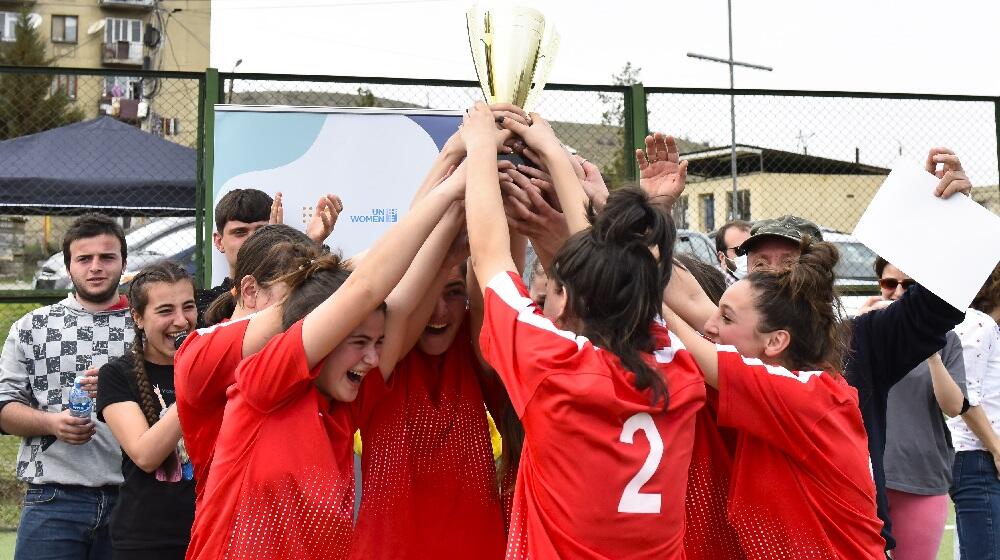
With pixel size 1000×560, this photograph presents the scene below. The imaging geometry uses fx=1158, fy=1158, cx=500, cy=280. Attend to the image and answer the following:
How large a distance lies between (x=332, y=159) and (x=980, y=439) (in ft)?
11.1

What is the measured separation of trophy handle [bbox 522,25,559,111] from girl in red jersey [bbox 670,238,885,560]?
74cm

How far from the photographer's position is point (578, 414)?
2.40 m

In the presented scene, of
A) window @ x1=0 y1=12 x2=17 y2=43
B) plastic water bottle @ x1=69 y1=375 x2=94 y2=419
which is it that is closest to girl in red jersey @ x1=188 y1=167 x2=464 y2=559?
plastic water bottle @ x1=69 y1=375 x2=94 y2=419

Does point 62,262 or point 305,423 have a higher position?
point 62,262

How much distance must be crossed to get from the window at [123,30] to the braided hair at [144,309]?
6304 centimetres

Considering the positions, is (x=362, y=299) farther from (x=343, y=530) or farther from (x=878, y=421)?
(x=878, y=421)

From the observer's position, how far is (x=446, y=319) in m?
3.02

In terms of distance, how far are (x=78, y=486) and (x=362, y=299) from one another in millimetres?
2258

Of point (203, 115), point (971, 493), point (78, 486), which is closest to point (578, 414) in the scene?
point (78, 486)

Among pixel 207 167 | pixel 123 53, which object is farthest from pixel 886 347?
pixel 123 53

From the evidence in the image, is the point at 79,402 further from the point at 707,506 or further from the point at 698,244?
the point at 698,244

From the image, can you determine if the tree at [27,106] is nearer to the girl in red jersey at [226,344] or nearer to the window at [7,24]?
the girl in red jersey at [226,344]

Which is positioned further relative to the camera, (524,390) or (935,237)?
(935,237)

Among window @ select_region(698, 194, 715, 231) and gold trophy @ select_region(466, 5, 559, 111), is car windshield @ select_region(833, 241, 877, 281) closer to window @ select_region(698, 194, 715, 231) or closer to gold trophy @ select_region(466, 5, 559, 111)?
window @ select_region(698, 194, 715, 231)
